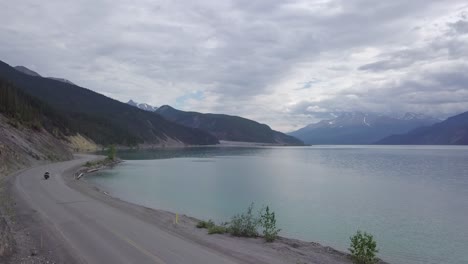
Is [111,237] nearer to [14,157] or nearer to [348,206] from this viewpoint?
[348,206]

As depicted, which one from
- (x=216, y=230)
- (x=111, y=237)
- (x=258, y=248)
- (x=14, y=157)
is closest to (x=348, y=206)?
(x=216, y=230)

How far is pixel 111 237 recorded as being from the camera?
1870cm

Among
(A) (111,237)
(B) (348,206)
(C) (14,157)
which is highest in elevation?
(C) (14,157)

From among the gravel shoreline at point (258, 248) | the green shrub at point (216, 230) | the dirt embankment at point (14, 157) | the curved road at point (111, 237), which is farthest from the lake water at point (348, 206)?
the dirt embankment at point (14, 157)

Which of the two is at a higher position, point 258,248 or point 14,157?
point 14,157

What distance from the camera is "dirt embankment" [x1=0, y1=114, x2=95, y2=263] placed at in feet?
57.3

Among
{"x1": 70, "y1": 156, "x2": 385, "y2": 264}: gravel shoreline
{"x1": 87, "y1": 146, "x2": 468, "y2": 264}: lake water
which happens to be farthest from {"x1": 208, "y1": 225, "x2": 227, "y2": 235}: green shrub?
{"x1": 87, "y1": 146, "x2": 468, "y2": 264}: lake water

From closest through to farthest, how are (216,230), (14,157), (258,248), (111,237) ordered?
(111,237)
(258,248)
(216,230)
(14,157)

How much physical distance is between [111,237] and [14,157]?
5239 centimetres

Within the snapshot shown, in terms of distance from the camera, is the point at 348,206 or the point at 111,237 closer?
the point at 111,237

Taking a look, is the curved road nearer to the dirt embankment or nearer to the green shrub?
the dirt embankment

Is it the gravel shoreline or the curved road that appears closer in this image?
the curved road

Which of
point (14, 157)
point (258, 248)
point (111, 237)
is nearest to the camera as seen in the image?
point (111, 237)

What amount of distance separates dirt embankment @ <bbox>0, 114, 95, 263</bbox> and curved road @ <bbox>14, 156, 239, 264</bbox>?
1.69 meters
